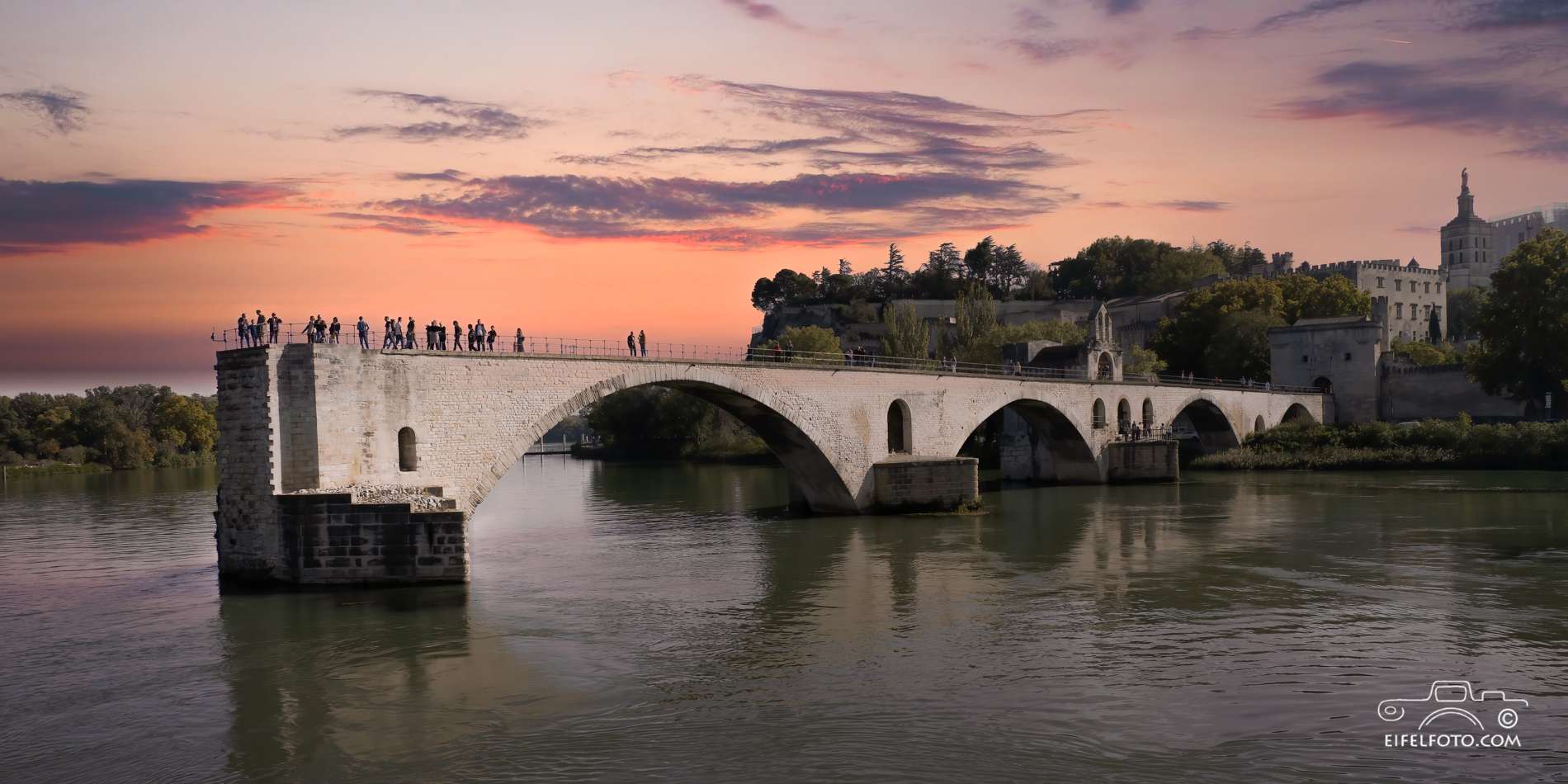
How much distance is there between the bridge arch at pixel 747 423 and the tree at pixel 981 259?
86645 millimetres

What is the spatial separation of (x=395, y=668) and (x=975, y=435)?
47.6 metres

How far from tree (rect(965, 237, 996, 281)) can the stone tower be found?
183 feet

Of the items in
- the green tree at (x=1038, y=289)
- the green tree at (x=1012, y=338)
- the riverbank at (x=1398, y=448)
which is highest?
the green tree at (x=1038, y=289)

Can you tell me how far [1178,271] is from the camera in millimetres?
100250

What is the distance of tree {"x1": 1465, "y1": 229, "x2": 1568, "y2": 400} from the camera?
52.8 m

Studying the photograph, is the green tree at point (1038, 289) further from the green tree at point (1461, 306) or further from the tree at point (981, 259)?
the green tree at point (1461, 306)

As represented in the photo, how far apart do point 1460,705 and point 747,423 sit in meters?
23.3

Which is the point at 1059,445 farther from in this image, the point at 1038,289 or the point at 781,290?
the point at 781,290

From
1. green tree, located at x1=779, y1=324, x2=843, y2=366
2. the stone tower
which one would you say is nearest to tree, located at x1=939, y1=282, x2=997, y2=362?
green tree, located at x1=779, y1=324, x2=843, y2=366

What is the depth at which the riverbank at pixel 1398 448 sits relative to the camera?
47.9 meters

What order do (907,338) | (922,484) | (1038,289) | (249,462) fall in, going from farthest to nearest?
(1038,289) < (907,338) < (922,484) < (249,462)

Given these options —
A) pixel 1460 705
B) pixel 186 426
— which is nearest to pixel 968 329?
pixel 1460 705

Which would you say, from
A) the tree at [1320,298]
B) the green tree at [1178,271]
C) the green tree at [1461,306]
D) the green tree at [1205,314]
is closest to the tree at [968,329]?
the green tree at [1205,314]

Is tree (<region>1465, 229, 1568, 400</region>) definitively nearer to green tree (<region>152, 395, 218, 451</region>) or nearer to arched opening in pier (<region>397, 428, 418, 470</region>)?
arched opening in pier (<region>397, 428, 418, 470</region>)
